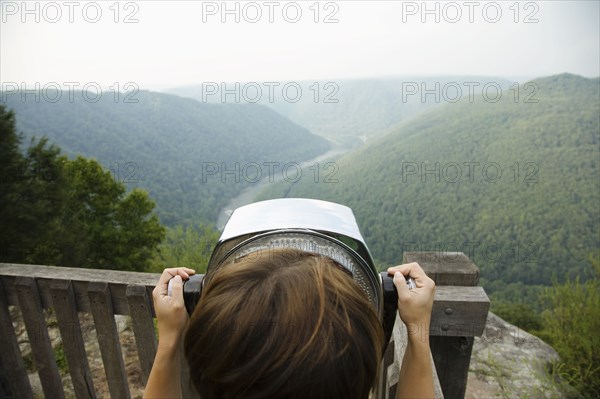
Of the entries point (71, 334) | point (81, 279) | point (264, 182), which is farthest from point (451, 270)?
point (264, 182)

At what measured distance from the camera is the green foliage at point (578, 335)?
6336 mm

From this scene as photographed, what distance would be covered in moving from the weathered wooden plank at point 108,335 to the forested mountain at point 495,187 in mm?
25887

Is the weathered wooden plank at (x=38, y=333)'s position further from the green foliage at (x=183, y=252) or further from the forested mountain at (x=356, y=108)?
the forested mountain at (x=356, y=108)

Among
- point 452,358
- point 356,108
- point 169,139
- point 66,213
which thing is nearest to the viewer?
point 452,358

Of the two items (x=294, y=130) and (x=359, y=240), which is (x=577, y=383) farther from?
Result: (x=294, y=130)

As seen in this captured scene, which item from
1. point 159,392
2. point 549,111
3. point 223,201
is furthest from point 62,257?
point 549,111

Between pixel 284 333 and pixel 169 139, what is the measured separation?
180 ft

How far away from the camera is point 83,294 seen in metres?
1.85

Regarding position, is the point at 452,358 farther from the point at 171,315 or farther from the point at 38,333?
the point at 38,333

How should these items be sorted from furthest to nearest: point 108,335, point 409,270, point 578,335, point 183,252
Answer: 1. point 183,252
2. point 578,335
3. point 108,335
4. point 409,270

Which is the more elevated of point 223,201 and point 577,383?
point 223,201

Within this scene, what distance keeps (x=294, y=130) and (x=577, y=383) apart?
2878 inches

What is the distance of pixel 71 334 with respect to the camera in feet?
6.35

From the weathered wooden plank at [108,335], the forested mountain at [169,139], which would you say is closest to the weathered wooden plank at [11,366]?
the weathered wooden plank at [108,335]
